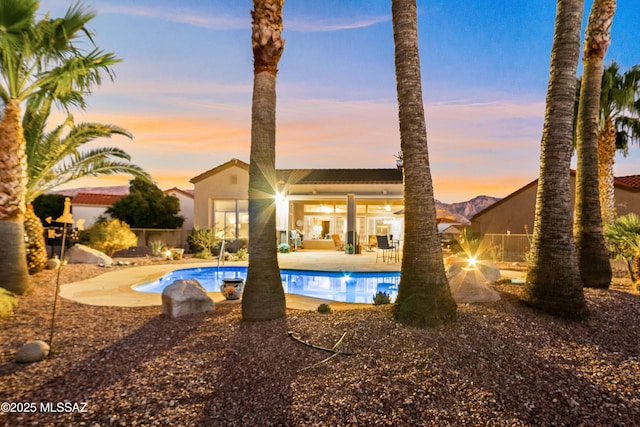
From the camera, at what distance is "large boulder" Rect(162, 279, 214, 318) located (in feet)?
20.4

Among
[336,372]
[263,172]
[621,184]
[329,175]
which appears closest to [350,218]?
[329,175]

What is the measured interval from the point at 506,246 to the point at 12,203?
20.6m

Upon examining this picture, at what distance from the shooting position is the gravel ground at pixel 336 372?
127 inches

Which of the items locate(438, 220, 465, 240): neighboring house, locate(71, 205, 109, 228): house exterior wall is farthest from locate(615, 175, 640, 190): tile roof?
locate(71, 205, 109, 228): house exterior wall

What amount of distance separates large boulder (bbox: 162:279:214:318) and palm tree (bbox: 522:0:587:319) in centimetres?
589

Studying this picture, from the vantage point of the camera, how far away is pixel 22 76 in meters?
8.52

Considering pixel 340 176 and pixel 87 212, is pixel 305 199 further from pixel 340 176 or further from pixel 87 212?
pixel 87 212

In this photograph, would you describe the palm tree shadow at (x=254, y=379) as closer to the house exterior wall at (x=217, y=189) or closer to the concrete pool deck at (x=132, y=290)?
the concrete pool deck at (x=132, y=290)

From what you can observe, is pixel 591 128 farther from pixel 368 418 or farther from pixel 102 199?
pixel 102 199

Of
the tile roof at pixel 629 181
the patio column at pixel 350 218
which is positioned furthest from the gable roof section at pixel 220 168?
the tile roof at pixel 629 181

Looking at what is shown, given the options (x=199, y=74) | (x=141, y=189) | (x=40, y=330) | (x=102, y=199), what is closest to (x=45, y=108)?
(x=199, y=74)

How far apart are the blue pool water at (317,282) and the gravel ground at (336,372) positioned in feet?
16.4

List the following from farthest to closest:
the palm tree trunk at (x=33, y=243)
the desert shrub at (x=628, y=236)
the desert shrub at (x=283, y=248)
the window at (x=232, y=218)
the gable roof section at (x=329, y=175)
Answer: the window at (x=232, y=218) < the gable roof section at (x=329, y=175) < the desert shrub at (x=283, y=248) < the palm tree trunk at (x=33, y=243) < the desert shrub at (x=628, y=236)

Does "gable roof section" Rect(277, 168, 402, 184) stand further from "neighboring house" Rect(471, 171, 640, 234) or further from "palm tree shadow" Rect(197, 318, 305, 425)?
"palm tree shadow" Rect(197, 318, 305, 425)
